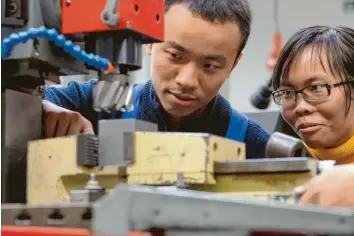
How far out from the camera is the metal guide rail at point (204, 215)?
1.99ft

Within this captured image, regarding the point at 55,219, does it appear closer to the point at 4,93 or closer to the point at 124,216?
the point at 124,216

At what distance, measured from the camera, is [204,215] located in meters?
0.63

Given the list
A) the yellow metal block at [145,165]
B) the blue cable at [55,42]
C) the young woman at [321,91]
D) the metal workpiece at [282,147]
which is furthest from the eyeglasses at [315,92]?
the blue cable at [55,42]

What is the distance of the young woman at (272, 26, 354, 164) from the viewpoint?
1.34 meters

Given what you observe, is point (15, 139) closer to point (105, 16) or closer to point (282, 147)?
point (105, 16)

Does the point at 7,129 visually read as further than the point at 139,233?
Yes

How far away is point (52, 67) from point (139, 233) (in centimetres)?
42

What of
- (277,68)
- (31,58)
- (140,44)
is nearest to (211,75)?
(277,68)

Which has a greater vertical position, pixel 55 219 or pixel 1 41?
pixel 1 41

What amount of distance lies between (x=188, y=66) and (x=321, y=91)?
311 mm

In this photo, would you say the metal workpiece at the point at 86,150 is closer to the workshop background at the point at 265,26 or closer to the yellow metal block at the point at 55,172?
the yellow metal block at the point at 55,172

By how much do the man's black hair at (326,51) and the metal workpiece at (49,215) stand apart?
0.78 meters

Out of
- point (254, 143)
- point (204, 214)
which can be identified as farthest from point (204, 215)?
point (254, 143)

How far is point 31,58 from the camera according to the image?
914mm
